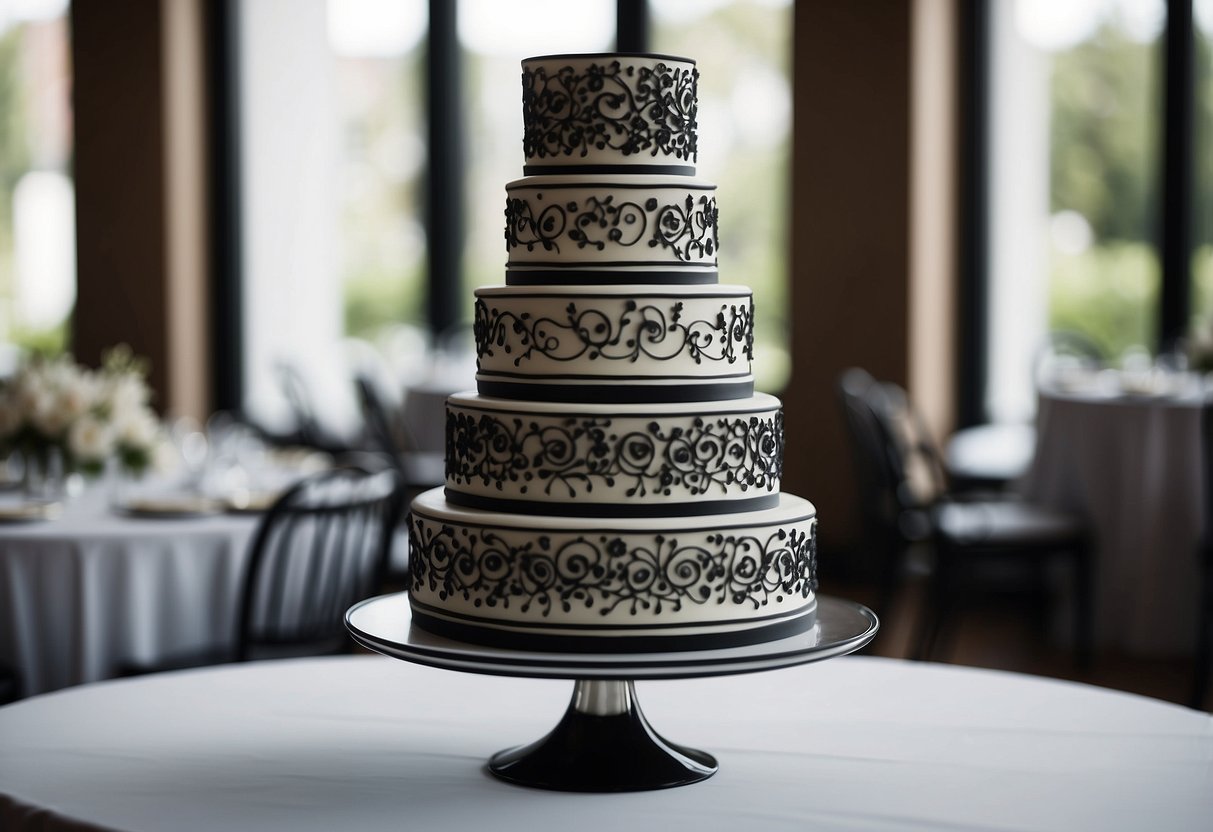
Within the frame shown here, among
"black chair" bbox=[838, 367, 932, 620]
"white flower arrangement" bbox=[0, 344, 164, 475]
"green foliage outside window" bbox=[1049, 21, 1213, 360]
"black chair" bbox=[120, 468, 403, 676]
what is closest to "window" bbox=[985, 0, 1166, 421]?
"green foliage outside window" bbox=[1049, 21, 1213, 360]

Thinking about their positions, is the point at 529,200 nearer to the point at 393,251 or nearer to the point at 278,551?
the point at 278,551

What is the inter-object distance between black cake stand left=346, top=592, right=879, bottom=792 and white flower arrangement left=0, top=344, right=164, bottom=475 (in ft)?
8.01

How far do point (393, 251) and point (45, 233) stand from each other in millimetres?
2141

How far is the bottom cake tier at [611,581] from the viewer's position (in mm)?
1465

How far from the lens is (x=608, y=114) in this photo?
5.27ft

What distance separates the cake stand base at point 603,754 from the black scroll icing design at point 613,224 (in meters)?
0.46

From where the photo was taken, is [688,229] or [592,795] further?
[688,229]

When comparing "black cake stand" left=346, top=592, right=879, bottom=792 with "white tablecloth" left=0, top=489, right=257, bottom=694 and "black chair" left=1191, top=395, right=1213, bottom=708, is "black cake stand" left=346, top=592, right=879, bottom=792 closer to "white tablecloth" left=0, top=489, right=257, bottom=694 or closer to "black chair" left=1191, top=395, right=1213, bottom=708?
"white tablecloth" left=0, top=489, right=257, bottom=694

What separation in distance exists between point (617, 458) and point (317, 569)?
2049 mm

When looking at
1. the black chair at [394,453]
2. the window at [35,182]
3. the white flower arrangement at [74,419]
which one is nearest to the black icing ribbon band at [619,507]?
the white flower arrangement at [74,419]

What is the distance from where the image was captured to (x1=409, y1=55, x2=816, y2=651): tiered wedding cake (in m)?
1.48

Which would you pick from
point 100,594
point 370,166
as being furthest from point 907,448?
point 370,166

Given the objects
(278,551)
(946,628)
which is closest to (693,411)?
(278,551)

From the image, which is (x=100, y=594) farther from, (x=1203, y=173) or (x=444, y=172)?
(x=444, y=172)
